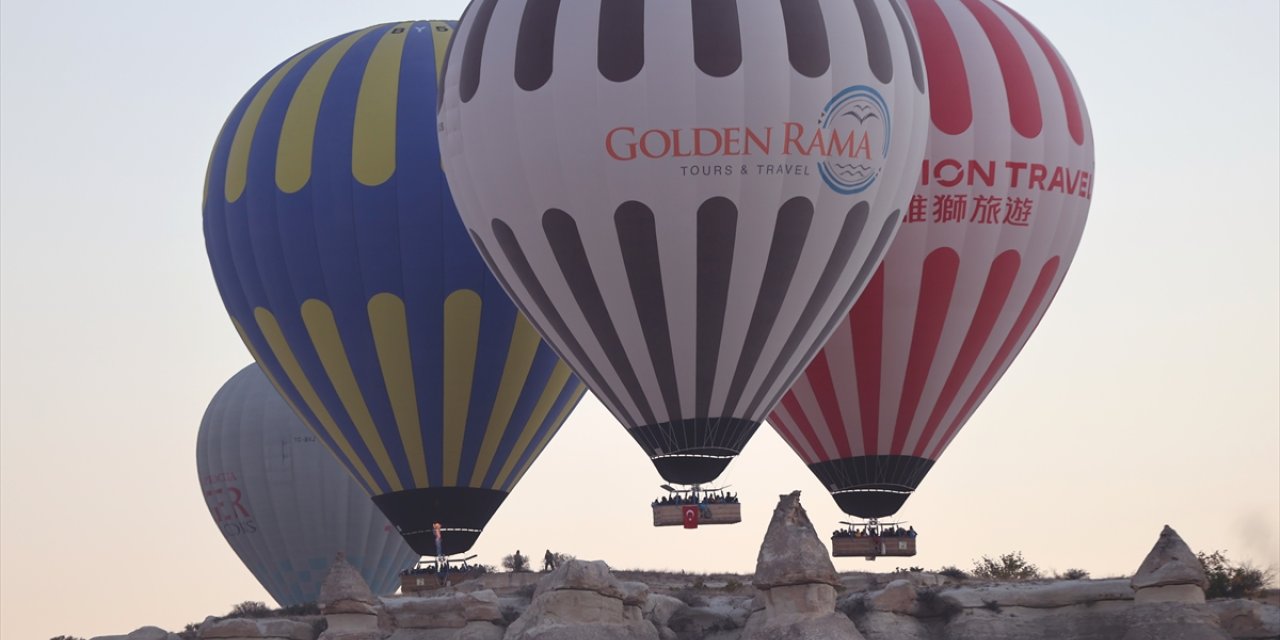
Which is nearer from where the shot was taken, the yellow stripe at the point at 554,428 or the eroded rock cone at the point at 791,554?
the eroded rock cone at the point at 791,554

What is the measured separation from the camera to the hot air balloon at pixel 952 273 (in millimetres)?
44031

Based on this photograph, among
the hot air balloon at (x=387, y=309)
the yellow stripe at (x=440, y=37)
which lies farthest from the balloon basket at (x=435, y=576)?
the yellow stripe at (x=440, y=37)

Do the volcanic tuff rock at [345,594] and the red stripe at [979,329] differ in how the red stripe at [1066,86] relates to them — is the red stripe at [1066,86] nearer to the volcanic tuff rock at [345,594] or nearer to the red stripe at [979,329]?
the red stripe at [979,329]

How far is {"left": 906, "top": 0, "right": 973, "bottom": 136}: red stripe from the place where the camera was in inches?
1737

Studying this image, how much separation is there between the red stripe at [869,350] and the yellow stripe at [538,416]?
5.61 meters

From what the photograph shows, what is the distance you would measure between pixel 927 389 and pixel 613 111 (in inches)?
333

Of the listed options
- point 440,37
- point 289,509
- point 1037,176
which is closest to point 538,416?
point 440,37

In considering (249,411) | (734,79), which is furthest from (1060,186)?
(249,411)

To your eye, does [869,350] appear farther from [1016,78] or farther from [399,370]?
[399,370]

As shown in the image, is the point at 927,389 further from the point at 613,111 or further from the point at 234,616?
the point at 234,616

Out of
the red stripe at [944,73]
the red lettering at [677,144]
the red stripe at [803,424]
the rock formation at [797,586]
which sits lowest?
the rock formation at [797,586]

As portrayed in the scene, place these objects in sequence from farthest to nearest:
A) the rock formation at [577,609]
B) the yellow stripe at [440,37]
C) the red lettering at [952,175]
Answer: the yellow stripe at [440,37]
the red lettering at [952,175]
the rock formation at [577,609]

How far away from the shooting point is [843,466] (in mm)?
44906

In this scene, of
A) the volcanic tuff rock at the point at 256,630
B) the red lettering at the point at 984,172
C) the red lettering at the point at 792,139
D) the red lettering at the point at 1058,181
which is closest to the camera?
the red lettering at the point at 792,139
